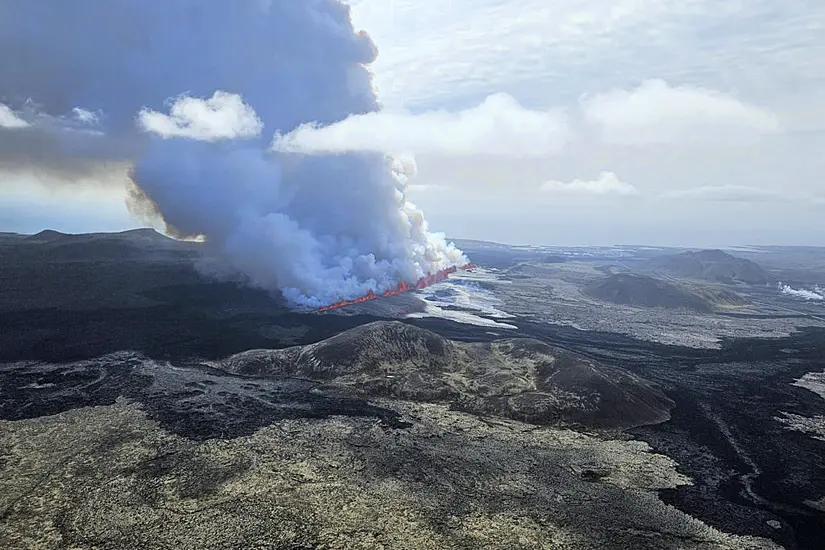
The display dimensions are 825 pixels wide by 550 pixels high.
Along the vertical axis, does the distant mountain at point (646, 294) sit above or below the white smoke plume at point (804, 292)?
above

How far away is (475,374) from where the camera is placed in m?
55.3

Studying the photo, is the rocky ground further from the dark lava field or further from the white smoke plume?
the white smoke plume

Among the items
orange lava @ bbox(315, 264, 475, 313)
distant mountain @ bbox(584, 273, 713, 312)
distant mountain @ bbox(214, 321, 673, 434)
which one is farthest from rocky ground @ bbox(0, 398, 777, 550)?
distant mountain @ bbox(584, 273, 713, 312)

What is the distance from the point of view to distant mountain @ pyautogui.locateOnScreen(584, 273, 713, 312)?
124062 millimetres

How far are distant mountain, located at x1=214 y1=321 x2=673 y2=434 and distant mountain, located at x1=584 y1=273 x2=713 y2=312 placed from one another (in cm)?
7778

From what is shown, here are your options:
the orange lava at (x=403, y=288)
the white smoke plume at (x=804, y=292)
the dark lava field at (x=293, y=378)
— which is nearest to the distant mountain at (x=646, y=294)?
the dark lava field at (x=293, y=378)

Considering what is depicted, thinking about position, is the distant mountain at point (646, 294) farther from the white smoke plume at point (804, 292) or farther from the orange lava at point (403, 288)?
the white smoke plume at point (804, 292)

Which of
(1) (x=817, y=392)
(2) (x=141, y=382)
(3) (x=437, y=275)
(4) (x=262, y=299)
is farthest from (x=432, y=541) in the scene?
(3) (x=437, y=275)

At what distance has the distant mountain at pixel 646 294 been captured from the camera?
124 metres

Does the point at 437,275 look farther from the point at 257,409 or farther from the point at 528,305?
the point at 257,409

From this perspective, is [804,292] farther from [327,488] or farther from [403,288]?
[327,488]

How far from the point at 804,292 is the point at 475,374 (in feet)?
530

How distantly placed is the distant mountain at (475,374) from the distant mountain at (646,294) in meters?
77.8

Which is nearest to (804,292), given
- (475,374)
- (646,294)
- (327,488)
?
(646,294)
